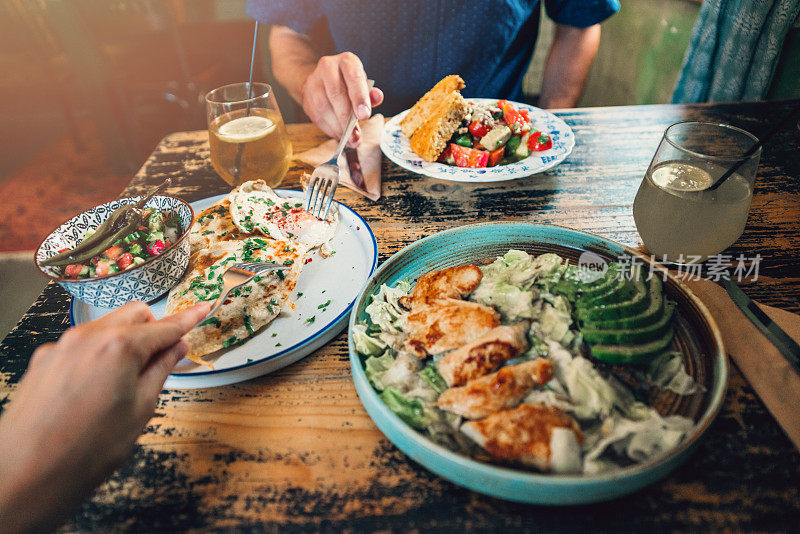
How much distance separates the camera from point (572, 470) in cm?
75

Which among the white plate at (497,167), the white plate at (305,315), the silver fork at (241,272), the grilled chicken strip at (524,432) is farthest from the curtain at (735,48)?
the silver fork at (241,272)

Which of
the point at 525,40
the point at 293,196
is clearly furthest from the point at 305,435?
the point at 525,40

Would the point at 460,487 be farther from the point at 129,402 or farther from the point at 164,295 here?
the point at 164,295

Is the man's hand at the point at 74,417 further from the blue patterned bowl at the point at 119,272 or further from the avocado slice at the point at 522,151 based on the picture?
the avocado slice at the point at 522,151

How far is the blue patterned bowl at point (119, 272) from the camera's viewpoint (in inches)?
45.5

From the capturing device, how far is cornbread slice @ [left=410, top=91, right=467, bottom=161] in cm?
188

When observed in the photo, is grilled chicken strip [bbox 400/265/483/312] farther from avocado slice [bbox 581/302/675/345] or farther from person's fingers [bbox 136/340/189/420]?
person's fingers [bbox 136/340/189/420]

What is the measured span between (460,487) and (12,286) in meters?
2.36

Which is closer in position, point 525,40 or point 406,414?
point 406,414

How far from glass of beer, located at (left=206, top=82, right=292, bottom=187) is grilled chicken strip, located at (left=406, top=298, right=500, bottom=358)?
108 cm

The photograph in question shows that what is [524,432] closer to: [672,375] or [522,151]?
[672,375]

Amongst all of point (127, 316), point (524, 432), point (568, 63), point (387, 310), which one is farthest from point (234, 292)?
point (568, 63)

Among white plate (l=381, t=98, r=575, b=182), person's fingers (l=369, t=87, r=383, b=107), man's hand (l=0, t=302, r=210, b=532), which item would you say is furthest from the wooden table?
person's fingers (l=369, t=87, r=383, b=107)

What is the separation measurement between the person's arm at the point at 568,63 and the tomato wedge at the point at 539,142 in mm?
1580
